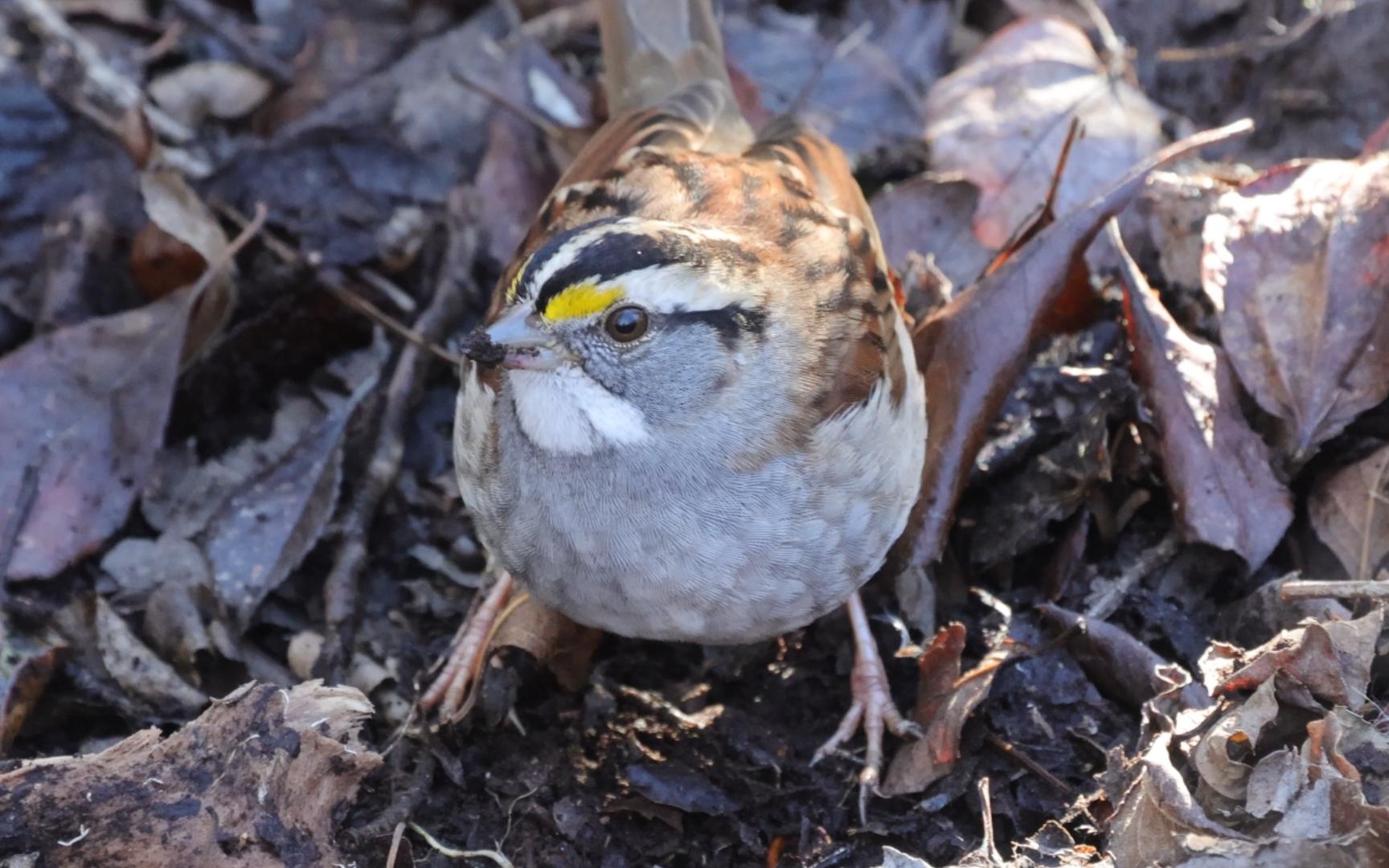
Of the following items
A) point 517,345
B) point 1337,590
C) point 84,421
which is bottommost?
point 84,421

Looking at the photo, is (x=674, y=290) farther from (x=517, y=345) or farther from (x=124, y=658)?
(x=124, y=658)

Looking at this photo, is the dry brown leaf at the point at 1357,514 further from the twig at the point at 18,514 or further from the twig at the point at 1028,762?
the twig at the point at 18,514

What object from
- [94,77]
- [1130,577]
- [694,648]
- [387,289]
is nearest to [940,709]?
[1130,577]

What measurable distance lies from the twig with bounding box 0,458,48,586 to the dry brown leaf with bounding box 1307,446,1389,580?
349cm

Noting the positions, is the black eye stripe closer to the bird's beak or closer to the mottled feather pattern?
the mottled feather pattern

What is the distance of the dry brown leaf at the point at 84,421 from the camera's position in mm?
4109

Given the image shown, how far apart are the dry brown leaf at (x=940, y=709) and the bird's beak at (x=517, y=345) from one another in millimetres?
1220

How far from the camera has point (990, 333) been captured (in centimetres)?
402

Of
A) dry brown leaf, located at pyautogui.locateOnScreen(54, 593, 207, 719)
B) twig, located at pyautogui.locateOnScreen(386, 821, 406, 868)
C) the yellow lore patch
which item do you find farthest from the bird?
dry brown leaf, located at pyautogui.locateOnScreen(54, 593, 207, 719)

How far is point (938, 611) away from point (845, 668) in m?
0.30

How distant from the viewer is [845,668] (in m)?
3.87

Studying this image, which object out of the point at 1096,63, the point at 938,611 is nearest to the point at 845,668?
the point at 938,611

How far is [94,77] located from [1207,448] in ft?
13.3

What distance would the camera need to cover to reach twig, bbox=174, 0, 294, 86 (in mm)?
5535
